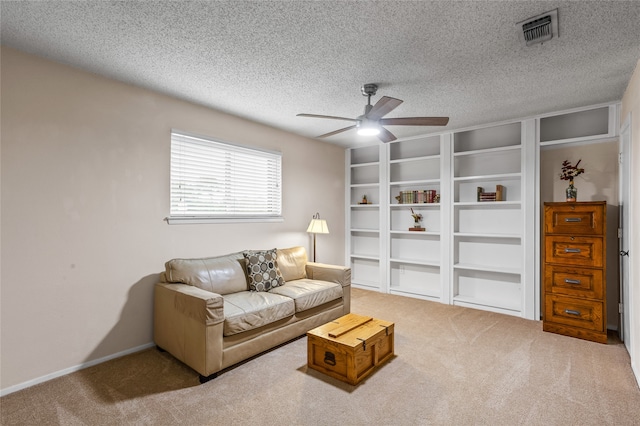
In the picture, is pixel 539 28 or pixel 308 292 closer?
pixel 539 28

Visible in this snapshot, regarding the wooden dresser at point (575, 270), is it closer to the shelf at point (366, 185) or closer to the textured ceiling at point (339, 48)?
the textured ceiling at point (339, 48)

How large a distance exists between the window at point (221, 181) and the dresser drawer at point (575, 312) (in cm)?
342

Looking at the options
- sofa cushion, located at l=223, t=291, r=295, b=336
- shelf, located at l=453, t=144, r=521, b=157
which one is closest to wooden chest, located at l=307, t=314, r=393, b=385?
sofa cushion, located at l=223, t=291, r=295, b=336

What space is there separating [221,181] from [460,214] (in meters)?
3.43

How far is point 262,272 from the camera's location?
3.60 metres

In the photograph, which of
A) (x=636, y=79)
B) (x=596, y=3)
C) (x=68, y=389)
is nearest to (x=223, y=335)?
(x=68, y=389)

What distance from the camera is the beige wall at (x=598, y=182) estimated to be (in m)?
3.67

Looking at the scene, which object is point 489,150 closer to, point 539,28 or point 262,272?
point 539,28

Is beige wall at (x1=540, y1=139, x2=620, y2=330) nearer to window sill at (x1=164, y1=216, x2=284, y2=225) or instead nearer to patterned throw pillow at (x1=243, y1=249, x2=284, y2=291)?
patterned throw pillow at (x1=243, y1=249, x2=284, y2=291)

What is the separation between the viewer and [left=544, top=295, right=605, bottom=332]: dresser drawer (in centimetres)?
329

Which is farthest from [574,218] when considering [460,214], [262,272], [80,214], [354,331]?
[80,214]

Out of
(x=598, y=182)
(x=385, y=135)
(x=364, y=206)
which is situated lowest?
(x=364, y=206)

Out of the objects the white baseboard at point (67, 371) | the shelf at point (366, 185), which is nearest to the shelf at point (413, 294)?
the shelf at point (366, 185)

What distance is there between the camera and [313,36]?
230 centimetres
